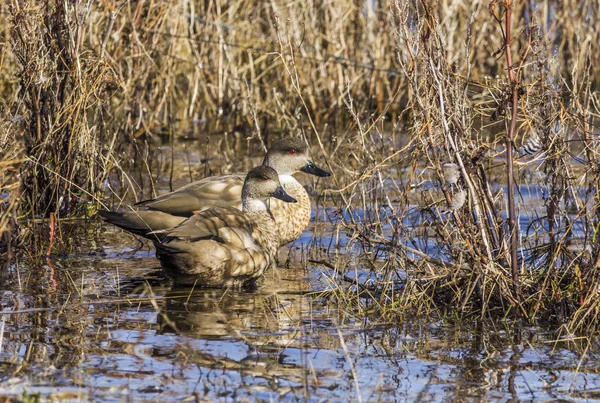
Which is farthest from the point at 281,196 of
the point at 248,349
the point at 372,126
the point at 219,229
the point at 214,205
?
the point at 248,349

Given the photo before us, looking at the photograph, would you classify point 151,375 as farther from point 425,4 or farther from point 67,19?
point 67,19

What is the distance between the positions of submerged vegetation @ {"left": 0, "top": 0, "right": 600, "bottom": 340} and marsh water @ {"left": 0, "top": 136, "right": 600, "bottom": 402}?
8.9 inches

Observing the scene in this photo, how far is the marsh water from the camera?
4316 mm

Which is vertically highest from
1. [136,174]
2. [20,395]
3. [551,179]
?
[551,179]

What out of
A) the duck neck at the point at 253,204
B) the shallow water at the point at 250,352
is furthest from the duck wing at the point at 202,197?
the shallow water at the point at 250,352

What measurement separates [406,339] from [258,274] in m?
1.51

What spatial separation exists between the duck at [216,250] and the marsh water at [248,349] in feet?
0.36

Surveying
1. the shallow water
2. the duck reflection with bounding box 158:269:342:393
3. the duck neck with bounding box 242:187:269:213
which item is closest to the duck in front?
the duck neck with bounding box 242:187:269:213

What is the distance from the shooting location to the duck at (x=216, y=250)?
6.01m

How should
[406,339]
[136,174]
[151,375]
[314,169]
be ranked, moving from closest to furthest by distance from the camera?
[151,375] < [406,339] < [314,169] < [136,174]

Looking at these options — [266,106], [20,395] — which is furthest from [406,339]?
[266,106]

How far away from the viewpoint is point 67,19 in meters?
7.07

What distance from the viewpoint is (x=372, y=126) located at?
532cm

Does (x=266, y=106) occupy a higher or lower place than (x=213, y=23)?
lower
